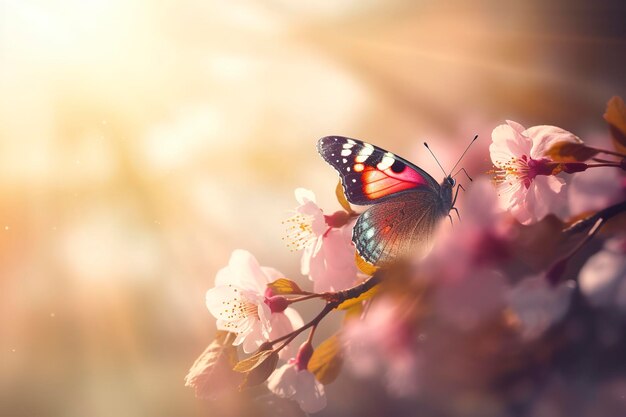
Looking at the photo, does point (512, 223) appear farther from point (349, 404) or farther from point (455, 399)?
point (349, 404)

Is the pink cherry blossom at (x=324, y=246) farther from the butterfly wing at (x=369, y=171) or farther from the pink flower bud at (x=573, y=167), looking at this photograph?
the pink flower bud at (x=573, y=167)

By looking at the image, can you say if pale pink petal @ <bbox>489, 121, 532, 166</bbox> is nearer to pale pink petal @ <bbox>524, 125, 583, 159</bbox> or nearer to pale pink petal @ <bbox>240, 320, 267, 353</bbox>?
pale pink petal @ <bbox>524, 125, 583, 159</bbox>

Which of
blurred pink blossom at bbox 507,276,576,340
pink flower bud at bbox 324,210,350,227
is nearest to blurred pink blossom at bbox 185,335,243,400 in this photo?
pink flower bud at bbox 324,210,350,227

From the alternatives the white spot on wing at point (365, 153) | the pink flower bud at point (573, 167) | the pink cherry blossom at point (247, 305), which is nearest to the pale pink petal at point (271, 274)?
the pink cherry blossom at point (247, 305)

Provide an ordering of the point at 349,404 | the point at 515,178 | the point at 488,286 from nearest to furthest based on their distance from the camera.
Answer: the point at 488,286 → the point at 515,178 → the point at 349,404

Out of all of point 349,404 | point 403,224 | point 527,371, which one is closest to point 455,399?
point 527,371
